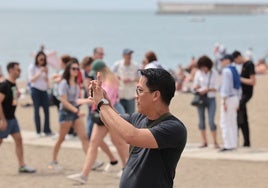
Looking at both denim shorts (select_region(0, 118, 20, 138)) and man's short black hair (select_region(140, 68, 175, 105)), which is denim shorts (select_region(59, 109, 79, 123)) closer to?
denim shorts (select_region(0, 118, 20, 138))

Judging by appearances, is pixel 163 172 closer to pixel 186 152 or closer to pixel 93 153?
pixel 93 153

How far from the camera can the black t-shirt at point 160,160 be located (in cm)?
539

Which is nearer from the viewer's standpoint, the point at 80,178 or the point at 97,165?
the point at 80,178

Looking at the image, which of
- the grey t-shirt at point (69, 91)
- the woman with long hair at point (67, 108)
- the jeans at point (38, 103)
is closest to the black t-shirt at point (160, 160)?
the woman with long hair at point (67, 108)

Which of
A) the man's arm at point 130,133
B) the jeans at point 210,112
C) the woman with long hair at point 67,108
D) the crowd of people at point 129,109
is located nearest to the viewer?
the man's arm at point 130,133

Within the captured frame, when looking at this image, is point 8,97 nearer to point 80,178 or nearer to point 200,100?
point 80,178

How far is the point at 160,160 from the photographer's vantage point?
5441mm

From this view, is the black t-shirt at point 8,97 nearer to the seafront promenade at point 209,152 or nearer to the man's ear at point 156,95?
the seafront promenade at point 209,152

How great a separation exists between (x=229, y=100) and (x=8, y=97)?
3760 millimetres

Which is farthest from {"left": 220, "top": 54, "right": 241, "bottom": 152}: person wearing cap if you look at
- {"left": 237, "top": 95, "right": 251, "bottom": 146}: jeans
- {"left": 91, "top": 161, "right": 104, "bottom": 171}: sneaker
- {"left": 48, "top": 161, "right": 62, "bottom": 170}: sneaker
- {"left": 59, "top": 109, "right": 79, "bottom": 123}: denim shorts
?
{"left": 48, "top": 161, "right": 62, "bottom": 170}: sneaker

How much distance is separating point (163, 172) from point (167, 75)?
2.29ft

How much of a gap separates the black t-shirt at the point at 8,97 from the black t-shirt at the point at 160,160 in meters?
5.07

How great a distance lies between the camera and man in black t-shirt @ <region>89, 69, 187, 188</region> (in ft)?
17.5

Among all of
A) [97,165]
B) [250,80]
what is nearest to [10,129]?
[97,165]
